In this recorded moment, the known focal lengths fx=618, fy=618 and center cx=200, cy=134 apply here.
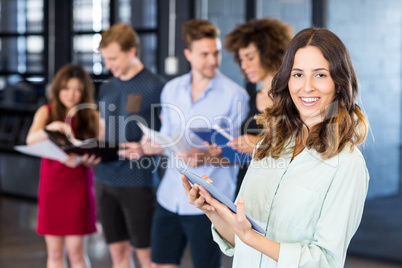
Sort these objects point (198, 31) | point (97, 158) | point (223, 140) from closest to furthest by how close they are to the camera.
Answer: point (223, 140), point (198, 31), point (97, 158)

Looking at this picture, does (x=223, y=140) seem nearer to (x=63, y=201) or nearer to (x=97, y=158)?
(x=97, y=158)

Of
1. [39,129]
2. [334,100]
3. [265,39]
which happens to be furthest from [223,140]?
[39,129]

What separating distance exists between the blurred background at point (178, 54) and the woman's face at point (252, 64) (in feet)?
2.04

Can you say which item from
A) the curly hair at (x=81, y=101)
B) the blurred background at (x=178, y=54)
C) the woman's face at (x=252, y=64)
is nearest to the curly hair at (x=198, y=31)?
the woman's face at (x=252, y=64)

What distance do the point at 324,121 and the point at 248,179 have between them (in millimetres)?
301

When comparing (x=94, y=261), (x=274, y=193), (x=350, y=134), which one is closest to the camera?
(x=350, y=134)

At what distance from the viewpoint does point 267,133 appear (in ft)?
6.03

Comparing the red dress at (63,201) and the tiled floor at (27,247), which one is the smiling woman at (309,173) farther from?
the tiled floor at (27,247)

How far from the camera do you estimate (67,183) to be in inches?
139

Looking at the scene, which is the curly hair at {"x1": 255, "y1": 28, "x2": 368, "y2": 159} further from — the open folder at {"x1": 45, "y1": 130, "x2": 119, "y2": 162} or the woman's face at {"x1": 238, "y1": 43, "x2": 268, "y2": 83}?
the open folder at {"x1": 45, "y1": 130, "x2": 119, "y2": 162}

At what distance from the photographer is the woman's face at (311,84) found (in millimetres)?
1633

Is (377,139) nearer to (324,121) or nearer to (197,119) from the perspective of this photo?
(197,119)

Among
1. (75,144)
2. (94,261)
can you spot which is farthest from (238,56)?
(94,261)

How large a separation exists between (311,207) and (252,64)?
138 cm
